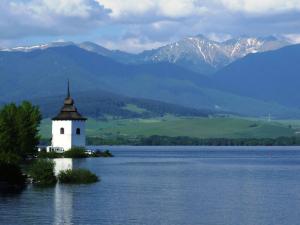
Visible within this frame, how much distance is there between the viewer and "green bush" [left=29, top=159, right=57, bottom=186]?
292ft

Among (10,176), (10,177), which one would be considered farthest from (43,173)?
(10,177)

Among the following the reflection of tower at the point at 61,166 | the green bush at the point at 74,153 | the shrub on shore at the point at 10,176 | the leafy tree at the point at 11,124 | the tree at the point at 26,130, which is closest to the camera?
the shrub on shore at the point at 10,176

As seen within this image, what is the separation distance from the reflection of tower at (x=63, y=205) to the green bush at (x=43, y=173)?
146 cm

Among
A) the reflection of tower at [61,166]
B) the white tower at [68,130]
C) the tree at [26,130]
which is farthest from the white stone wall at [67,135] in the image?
the reflection of tower at [61,166]

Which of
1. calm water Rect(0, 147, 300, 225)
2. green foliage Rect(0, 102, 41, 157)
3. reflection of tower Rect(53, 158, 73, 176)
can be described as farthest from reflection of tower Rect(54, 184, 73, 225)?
green foliage Rect(0, 102, 41, 157)

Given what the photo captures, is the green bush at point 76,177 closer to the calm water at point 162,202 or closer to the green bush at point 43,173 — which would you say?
the calm water at point 162,202

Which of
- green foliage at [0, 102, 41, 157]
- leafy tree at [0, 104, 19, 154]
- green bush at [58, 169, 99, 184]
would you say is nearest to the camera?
green bush at [58, 169, 99, 184]

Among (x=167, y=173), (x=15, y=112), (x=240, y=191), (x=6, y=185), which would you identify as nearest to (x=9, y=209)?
(x=6, y=185)

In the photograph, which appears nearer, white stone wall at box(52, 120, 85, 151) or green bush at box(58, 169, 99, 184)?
green bush at box(58, 169, 99, 184)

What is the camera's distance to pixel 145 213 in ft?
220

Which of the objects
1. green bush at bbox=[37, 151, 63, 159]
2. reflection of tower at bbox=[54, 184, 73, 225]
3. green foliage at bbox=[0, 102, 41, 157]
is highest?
green foliage at bbox=[0, 102, 41, 157]

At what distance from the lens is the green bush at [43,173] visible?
88.9m

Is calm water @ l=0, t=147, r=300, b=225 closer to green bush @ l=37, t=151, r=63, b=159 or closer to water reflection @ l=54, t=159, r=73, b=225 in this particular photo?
water reflection @ l=54, t=159, r=73, b=225

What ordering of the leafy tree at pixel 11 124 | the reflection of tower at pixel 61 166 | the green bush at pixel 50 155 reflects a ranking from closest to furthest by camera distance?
the reflection of tower at pixel 61 166 < the leafy tree at pixel 11 124 < the green bush at pixel 50 155
